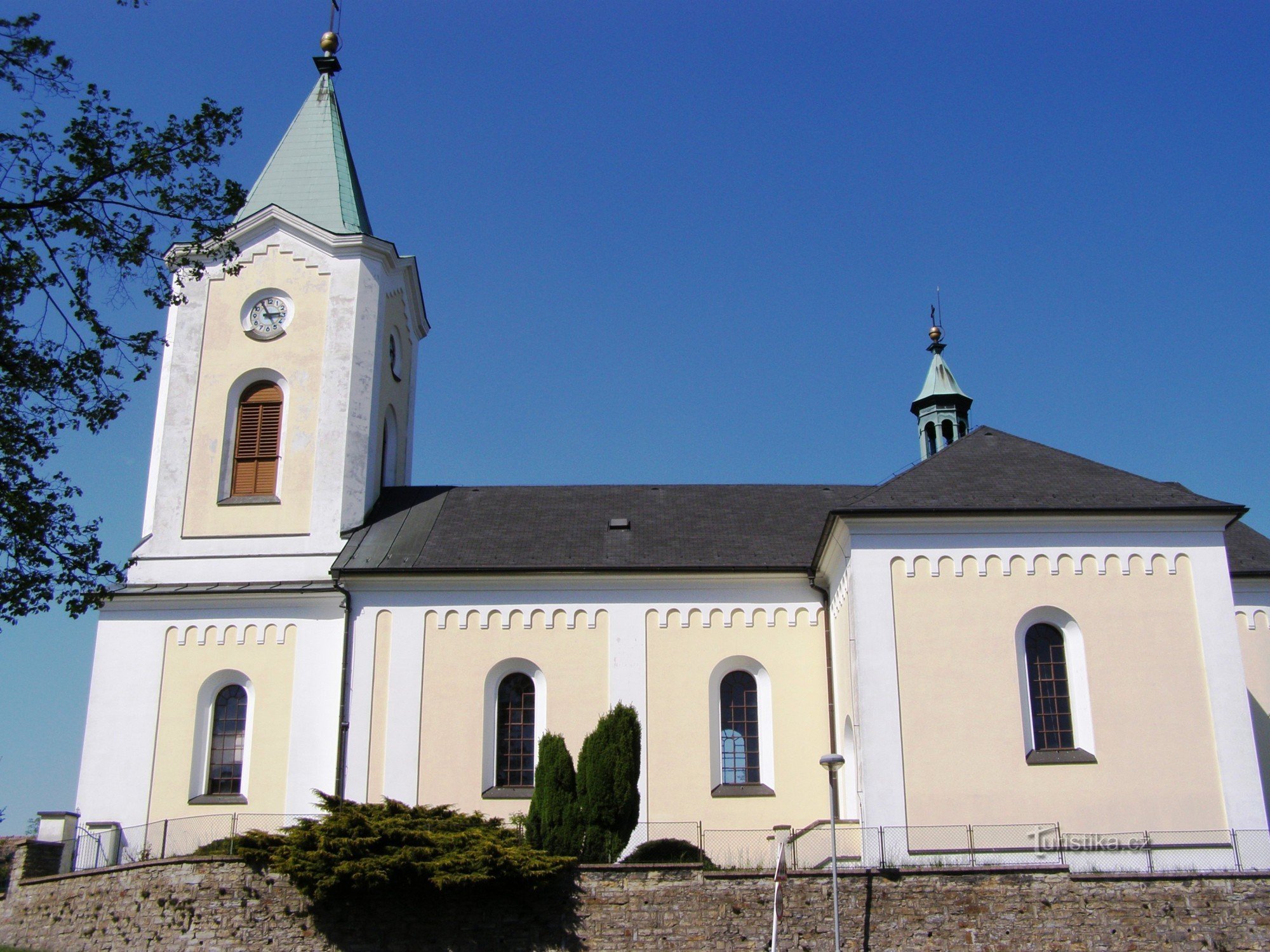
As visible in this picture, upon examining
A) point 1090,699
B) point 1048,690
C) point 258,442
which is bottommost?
point 1090,699

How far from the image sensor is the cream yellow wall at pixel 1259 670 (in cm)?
2480

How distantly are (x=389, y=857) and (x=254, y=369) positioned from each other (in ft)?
47.9

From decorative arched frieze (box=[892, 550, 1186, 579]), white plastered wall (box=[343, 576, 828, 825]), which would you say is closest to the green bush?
white plastered wall (box=[343, 576, 828, 825])

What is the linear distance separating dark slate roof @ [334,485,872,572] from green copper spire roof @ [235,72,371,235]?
23.3ft

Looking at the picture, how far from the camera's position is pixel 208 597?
25.5 meters

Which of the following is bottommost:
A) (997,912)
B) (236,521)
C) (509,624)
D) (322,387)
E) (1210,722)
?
(997,912)

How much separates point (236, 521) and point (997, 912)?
709 inches

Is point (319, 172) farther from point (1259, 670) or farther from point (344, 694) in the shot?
point (1259, 670)

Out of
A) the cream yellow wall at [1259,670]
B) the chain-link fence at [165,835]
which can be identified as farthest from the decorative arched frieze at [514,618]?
the cream yellow wall at [1259,670]

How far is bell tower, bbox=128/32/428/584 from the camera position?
26.8 m

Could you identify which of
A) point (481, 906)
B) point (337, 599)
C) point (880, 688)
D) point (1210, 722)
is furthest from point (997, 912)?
point (337, 599)

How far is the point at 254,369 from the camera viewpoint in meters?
28.1

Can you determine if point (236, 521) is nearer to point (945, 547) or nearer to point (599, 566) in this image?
point (599, 566)

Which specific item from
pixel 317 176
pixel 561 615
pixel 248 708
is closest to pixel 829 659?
pixel 561 615
